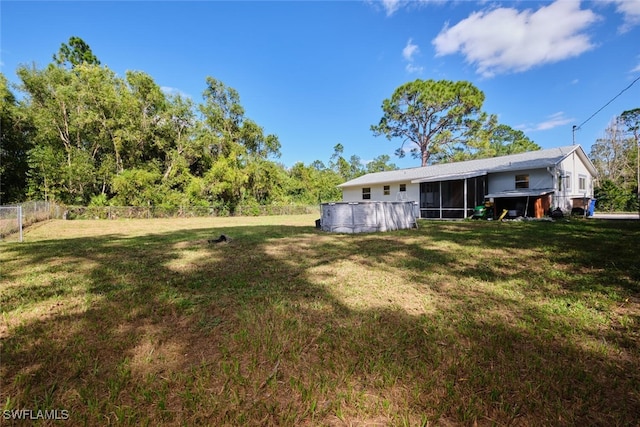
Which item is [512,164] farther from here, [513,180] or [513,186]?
[513,186]

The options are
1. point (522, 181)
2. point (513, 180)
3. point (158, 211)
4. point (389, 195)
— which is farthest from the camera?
point (158, 211)

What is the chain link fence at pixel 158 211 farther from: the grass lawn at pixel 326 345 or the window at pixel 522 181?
the grass lawn at pixel 326 345

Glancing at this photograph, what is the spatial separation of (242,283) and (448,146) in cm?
3212

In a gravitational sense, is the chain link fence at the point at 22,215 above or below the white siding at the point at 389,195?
below

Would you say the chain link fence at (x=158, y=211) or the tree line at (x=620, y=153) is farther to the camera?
the tree line at (x=620, y=153)

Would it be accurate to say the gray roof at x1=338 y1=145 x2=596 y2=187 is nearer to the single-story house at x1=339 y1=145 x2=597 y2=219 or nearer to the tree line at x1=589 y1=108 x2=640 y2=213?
the single-story house at x1=339 y1=145 x2=597 y2=219

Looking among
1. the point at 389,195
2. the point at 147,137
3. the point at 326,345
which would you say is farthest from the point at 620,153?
the point at 147,137

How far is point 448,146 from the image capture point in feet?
100

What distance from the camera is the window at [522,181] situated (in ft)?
52.2

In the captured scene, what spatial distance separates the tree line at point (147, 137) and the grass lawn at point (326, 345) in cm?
2368
